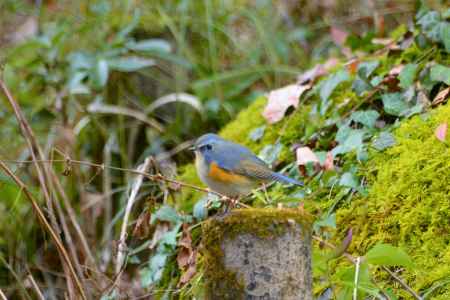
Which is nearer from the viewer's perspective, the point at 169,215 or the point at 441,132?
the point at 441,132

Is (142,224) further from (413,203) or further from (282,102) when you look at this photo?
(282,102)

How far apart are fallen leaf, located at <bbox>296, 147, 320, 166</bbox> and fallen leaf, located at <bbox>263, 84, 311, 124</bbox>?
0.62 metres

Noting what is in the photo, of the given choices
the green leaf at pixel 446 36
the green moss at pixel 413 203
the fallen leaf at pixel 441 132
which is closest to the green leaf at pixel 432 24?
the green leaf at pixel 446 36

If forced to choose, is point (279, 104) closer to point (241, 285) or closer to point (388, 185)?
point (388, 185)

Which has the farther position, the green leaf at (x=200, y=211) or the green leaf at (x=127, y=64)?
the green leaf at (x=127, y=64)

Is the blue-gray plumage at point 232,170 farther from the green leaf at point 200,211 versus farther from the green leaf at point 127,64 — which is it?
the green leaf at point 127,64

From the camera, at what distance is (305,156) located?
3.53m

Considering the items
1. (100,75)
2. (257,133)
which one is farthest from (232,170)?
(100,75)

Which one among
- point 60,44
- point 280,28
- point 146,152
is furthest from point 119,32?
point 280,28

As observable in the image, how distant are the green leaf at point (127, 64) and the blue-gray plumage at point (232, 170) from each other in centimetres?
267

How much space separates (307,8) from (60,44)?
2684 millimetres

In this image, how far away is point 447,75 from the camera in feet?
11.1

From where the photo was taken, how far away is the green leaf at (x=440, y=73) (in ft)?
11.1

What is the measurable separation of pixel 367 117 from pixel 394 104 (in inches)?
6.1
